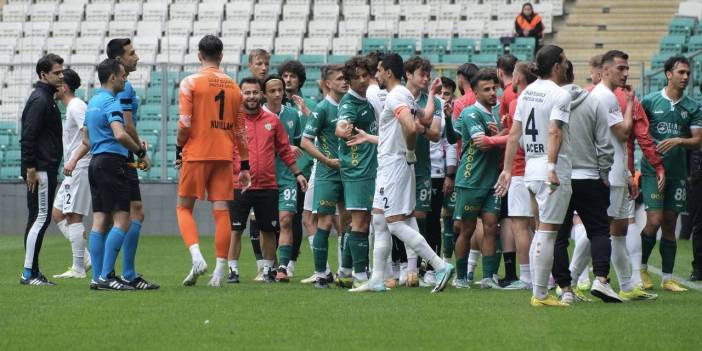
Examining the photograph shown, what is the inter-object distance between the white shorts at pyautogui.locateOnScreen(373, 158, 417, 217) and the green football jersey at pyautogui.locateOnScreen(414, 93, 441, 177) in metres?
0.95

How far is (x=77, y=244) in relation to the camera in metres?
13.4

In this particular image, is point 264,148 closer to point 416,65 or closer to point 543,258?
point 416,65

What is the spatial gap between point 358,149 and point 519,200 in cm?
152

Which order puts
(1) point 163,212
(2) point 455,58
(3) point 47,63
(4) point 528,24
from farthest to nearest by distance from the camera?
(2) point 455,58, (4) point 528,24, (1) point 163,212, (3) point 47,63

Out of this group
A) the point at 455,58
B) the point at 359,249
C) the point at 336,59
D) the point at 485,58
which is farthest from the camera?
the point at 336,59

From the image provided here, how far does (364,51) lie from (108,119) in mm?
16809

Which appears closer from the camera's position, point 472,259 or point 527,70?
point 527,70

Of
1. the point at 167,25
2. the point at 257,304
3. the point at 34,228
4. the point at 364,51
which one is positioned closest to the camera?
the point at 257,304

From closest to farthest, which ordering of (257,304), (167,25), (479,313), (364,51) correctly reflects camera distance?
(479,313) < (257,304) < (364,51) < (167,25)

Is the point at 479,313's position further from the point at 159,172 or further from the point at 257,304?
the point at 159,172

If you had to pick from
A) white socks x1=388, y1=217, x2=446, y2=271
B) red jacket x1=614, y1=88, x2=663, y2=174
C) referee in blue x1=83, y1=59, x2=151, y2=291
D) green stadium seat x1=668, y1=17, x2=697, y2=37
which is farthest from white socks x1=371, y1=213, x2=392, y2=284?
green stadium seat x1=668, y1=17, x2=697, y2=37

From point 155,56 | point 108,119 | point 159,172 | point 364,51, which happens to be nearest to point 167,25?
point 155,56

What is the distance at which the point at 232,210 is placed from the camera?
1246cm

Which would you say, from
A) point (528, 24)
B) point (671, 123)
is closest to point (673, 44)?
point (528, 24)
